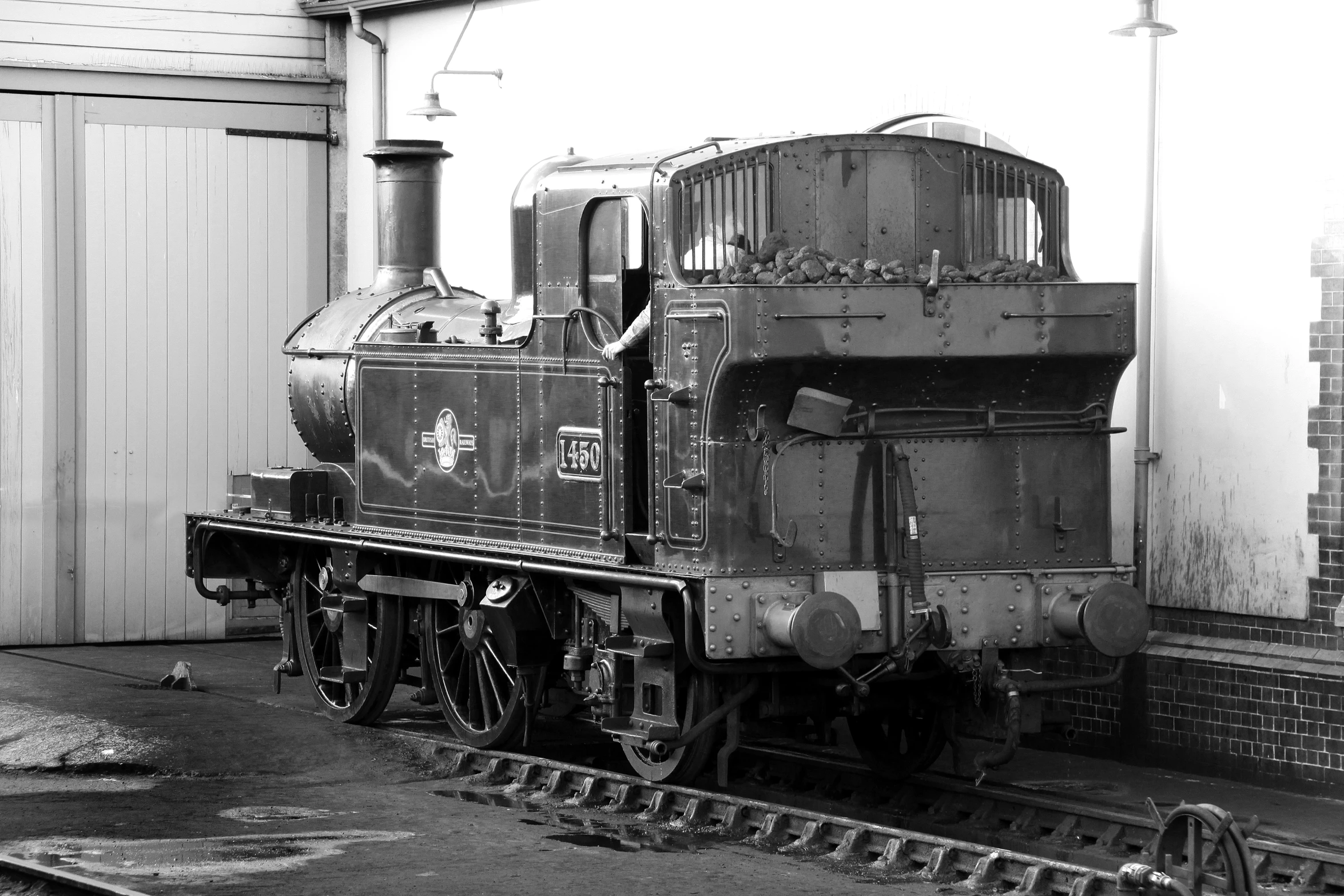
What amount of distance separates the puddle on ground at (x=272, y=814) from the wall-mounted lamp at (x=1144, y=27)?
5107mm

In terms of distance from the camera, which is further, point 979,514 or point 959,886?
point 979,514

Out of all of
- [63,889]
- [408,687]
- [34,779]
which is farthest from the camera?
[408,687]

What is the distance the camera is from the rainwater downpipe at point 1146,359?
413 inches

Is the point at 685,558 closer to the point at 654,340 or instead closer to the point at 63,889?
the point at 654,340

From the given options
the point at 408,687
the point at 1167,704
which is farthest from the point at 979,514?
the point at 408,687

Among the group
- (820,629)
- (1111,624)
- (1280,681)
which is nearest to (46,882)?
(820,629)

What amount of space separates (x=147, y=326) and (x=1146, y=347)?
29.1 ft

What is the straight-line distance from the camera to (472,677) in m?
11.0

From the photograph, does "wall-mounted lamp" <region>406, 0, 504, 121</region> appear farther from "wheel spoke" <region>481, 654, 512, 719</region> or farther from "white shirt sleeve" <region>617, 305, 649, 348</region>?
"white shirt sleeve" <region>617, 305, 649, 348</region>

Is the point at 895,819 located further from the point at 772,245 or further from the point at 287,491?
the point at 287,491

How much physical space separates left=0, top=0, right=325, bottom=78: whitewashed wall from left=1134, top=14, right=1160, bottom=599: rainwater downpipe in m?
8.73

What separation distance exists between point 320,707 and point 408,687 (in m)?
1.50

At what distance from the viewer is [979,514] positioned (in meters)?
9.09

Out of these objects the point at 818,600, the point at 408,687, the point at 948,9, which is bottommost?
the point at 408,687
